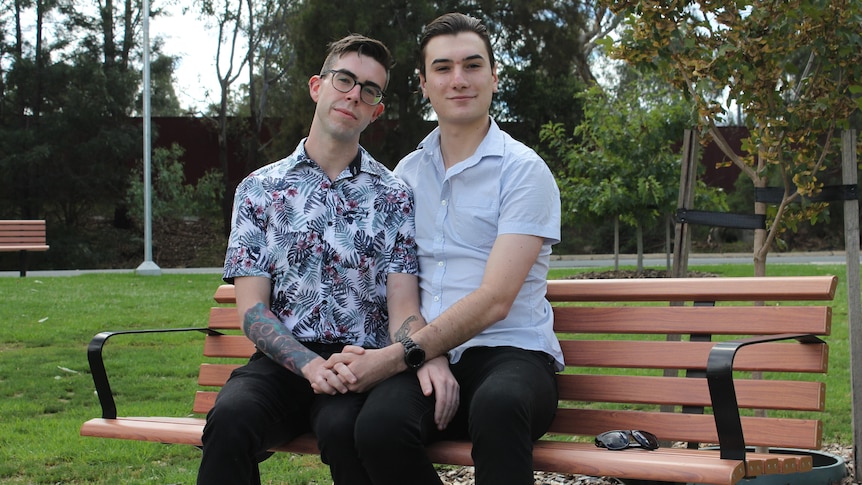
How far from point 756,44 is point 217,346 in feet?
8.72

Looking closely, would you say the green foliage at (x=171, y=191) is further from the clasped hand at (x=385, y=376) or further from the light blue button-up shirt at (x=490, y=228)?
the clasped hand at (x=385, y=376)

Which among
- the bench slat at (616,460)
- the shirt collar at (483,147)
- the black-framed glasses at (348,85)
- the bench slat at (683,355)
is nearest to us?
the bench slat at (616,460)

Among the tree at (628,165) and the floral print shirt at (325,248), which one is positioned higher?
the tree at (628,165)

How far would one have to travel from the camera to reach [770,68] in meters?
4.19

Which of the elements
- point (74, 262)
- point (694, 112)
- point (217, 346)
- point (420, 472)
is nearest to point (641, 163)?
point (694, 112)

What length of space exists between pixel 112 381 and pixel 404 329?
157 inches

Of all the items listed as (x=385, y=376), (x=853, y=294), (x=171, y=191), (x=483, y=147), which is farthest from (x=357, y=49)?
(x=171, y=191)

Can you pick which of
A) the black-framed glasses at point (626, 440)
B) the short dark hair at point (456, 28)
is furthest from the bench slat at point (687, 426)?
the short dark hair at point (456, 28)

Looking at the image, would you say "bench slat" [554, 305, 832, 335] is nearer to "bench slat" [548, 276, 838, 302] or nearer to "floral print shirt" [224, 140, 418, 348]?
"bench slat" [548, 276, 838, 302]

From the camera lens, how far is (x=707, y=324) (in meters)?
3.46

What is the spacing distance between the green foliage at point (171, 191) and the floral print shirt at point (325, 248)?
20.3 m

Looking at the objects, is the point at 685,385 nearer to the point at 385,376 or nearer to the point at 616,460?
the point at 616,460

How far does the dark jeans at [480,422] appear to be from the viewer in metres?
2.80

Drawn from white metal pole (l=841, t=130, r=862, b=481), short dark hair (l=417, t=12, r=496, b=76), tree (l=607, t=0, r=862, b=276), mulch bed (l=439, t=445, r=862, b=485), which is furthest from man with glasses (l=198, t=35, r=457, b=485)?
white metal pole (l=841, t=130, r=862, b=481)
